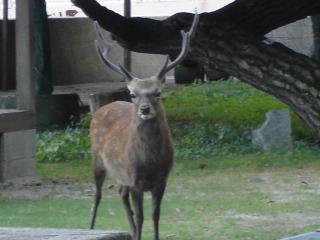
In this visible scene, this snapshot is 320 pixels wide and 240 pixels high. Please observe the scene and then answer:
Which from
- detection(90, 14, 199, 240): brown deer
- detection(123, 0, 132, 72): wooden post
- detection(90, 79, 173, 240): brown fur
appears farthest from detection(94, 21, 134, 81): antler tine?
detection(123, 0, 132, 72): wooden post

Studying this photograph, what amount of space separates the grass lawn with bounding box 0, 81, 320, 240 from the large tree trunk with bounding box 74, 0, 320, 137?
0.84 m

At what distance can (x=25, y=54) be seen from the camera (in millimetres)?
12867

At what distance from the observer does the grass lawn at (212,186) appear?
988cm

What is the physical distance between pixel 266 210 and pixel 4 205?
260 centimetres

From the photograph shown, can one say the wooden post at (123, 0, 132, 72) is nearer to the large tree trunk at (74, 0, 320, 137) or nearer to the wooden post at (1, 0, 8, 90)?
the wooden post at (1, 0, 8, 90)

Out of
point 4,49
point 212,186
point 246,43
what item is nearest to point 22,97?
point 212,186

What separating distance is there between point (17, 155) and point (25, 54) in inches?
45.1

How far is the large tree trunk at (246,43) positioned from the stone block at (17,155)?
6.48ft

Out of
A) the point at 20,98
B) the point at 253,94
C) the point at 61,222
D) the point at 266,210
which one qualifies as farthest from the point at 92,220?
the point at 253,94

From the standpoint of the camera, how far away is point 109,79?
24594 mm

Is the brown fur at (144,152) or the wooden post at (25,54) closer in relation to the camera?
the brown fur at (144,152)

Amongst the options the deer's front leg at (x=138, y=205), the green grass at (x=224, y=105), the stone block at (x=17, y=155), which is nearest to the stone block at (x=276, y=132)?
the green grass at (x=224, y=105)

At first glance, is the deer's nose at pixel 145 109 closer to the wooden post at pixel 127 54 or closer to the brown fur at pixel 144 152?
the brown fur at pixel 144 152

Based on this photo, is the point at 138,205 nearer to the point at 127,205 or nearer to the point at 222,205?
the point at 127,205
